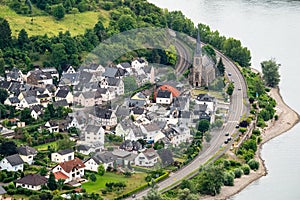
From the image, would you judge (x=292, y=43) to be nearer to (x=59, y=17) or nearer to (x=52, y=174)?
(x=59, y=17)

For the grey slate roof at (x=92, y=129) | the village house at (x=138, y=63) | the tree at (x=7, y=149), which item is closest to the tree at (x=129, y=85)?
the village house at (x=138, y=63)

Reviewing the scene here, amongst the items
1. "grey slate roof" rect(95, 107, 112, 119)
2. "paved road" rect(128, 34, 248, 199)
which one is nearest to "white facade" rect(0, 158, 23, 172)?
"paved road" rect(128, 34, 248, 199)

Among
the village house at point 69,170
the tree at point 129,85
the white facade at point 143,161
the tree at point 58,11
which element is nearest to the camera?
the village house at point 69,170

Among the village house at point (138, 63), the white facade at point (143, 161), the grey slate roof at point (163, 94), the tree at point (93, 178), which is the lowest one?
the tree at point (93, 178)

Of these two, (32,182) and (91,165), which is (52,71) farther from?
(32,182)

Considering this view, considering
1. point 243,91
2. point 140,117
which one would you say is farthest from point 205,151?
point 243,91

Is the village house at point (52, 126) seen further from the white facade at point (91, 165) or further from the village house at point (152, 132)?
the white facade at point (91, 165)
